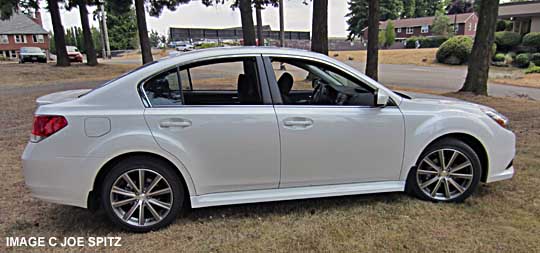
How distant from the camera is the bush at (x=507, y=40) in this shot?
3061 centimetres

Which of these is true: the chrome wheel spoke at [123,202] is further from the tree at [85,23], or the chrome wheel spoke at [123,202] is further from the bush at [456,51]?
the bush at [456,51]

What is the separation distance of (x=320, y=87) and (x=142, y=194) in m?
2.10

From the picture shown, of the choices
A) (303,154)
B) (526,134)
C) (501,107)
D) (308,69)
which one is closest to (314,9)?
(501,107)

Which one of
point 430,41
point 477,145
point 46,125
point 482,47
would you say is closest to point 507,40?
point 430,41

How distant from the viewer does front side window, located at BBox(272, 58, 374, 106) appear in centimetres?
334

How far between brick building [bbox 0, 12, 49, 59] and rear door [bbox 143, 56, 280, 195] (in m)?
60.3

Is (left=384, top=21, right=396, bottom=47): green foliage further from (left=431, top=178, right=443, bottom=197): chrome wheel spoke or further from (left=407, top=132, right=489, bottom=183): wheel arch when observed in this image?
(left=431, top=178, right=443, bottom=197): chrome wheel spoke

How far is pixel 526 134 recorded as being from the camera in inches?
237

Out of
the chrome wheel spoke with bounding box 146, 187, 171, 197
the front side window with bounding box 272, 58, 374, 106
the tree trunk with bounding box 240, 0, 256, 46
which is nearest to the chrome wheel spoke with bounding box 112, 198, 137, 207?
the chrome wheel spoke with bounding box 146, 187, 171, 197

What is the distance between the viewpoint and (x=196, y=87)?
3.83m

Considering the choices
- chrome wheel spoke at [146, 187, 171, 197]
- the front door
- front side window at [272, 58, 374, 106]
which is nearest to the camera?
chrome wheel spoke at [146, 187, 171, 197]

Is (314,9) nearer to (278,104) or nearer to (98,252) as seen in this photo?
(278,104)

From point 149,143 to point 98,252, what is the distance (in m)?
0.92

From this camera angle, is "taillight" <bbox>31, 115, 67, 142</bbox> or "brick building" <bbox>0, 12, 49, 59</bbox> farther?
"brick building" <bbox>0, 12, 49, 59</bbox>
